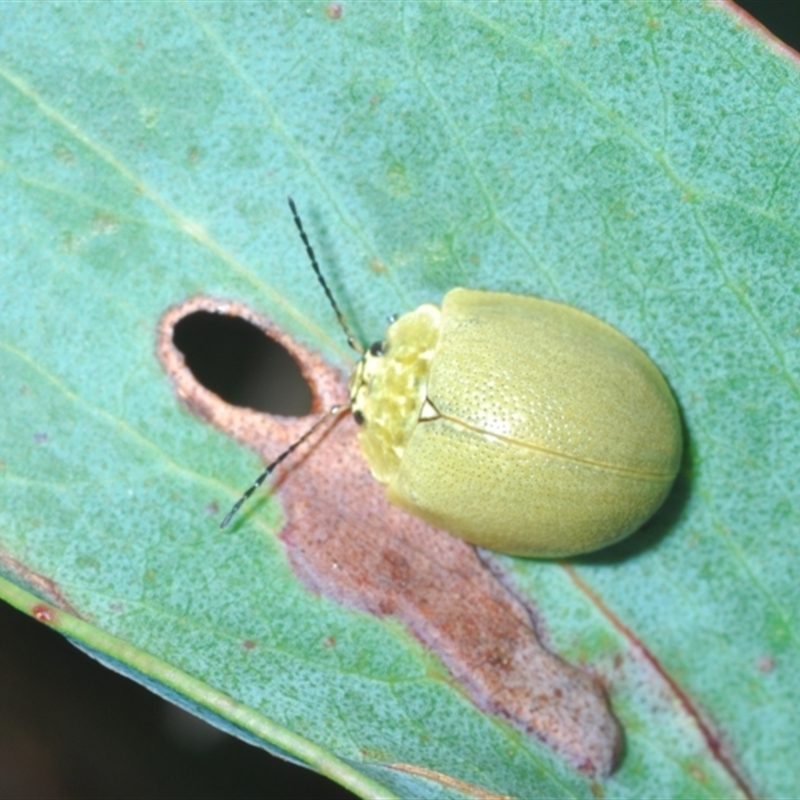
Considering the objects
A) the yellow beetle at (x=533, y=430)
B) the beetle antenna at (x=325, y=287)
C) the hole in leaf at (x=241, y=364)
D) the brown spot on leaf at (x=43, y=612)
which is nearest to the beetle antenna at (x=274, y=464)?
the yellow beetle at (x=533, y=430)

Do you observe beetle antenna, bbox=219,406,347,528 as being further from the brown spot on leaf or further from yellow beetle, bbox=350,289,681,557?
the brown spot on leaf

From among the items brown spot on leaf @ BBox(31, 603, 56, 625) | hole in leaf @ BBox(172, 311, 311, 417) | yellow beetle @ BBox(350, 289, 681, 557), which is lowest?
hole in leaf @ BBox(172, 311, 311, 417)

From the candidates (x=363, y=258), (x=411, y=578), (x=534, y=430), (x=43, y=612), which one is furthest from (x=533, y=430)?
(x=43, y=612)

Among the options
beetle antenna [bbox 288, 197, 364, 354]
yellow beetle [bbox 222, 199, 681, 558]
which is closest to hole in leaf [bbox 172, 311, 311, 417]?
beetle antenna [bbox 288, 197, 364, 354]

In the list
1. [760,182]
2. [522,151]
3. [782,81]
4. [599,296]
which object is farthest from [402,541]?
[782,81]

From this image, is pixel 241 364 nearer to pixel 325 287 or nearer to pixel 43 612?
pixel 325 287

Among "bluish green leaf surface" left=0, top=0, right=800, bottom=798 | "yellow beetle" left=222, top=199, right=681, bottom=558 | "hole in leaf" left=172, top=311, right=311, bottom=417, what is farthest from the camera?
"hole in leaf" left=172, top=311, right=311, bottom=417

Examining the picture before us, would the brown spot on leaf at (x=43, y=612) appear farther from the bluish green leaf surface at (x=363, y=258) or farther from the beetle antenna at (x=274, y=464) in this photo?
the beetle antenna at (x=274, y=464)

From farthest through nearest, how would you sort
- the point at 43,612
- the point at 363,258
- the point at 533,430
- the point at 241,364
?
1. the point at 241,364
2. the point at 363,258
3. the point at 533,430
4. the point at 43,612

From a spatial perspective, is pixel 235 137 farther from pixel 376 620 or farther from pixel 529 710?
pixel 529 710
